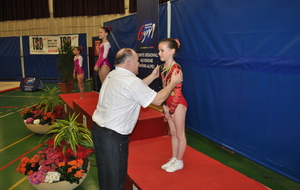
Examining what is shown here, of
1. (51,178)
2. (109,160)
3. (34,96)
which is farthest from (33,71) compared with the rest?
(109,160)

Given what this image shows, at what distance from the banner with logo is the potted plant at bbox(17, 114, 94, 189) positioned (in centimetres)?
251

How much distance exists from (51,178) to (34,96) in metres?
6.69

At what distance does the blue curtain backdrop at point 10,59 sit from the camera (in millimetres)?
12703

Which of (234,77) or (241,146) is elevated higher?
(234,77)

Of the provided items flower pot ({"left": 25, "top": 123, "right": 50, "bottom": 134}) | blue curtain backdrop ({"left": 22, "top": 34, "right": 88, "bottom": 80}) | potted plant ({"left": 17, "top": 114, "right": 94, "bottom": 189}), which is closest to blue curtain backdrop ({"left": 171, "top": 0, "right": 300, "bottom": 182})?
potted plant ({"left": 17, "top": 114, "right": 94, "bottom": 189})

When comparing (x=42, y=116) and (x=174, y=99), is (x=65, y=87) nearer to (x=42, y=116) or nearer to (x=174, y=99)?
(x=42, y=116)

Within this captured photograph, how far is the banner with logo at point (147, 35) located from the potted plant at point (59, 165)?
98.8 inches

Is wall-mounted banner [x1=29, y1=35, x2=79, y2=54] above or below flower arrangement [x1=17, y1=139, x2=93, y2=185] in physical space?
above

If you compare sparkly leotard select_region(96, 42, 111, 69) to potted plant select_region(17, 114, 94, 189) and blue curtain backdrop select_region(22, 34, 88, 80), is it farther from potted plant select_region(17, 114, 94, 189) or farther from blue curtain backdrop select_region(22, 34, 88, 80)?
blue curtain backdrop select_region(22, 34, 88, 80)

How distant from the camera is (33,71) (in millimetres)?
12773

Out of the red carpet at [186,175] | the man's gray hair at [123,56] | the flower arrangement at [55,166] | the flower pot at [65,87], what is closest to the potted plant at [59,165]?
the flower arrangement at [55,166]

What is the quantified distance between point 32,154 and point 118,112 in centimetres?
264

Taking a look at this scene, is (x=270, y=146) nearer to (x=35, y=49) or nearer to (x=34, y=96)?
→ (x=34, y=96)

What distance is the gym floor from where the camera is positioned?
2.97 metres
